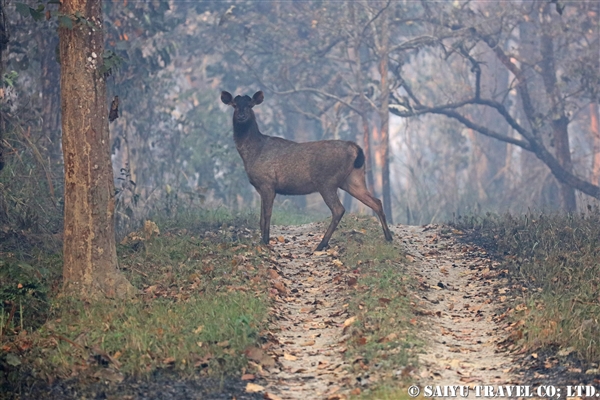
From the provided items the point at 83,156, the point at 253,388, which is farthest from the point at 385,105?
the point at 253,388

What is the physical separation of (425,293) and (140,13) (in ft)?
38.0

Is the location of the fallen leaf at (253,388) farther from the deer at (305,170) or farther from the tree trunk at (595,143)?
the tree trunk at (595,143)

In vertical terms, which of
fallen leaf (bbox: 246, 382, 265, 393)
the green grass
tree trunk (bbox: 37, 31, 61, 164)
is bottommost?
fallen leaf (bbox: 246, 382, 265, 393)

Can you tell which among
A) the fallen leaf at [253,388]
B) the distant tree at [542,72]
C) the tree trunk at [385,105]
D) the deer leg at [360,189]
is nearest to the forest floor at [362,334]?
the fallen leaf at [253,388]

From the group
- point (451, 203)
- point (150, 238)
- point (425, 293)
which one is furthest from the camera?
point (451, 203)

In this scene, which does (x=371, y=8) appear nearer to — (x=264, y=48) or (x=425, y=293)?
(x=264, y=48)

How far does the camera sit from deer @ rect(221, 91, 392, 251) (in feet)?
46.1

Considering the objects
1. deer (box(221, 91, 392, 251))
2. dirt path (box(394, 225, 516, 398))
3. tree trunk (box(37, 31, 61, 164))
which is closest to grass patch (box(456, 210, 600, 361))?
dirt path (box(394, 225, 516, 398))

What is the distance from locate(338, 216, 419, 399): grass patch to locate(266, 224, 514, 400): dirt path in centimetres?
19

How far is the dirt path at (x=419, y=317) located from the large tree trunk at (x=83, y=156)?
2.37 meters

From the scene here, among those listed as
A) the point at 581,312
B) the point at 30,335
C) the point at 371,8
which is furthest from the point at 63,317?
the point at 371,8

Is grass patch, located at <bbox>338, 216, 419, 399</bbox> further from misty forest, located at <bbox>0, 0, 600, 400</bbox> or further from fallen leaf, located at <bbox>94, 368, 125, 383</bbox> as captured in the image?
fallen leaf, located at <bbox>94, 368, 125, 383</bbox>

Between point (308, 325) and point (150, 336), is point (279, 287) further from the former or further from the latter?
point (150, 336)

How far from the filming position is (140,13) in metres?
19.4
